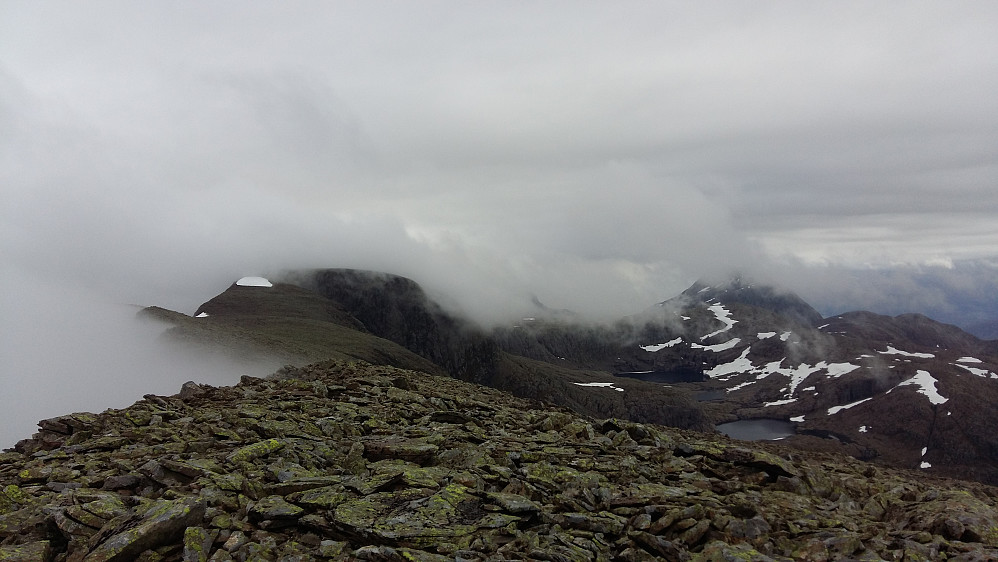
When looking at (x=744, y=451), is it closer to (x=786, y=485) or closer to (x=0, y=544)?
(x=786, y=485)

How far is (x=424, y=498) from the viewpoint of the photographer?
62.8 feet

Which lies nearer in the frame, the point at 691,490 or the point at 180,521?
the point at 180,521

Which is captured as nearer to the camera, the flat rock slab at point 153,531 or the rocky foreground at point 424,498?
the flat rock slab at point 153,531

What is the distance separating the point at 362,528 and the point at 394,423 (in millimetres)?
14663

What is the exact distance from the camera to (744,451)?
25.7 m

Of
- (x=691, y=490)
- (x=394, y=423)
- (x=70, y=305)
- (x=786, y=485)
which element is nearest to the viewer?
(x=691, y=490)

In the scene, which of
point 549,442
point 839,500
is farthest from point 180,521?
point 839,500

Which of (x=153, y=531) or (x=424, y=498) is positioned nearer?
(x=153, y=531)

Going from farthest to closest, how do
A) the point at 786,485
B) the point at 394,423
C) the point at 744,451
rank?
the point at 394,423 < the point at 744,451 < the point at 786,485

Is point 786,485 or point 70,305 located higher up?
point 70,305

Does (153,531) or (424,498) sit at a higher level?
(153,531)

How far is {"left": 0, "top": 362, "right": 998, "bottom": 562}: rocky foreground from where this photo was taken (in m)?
16.2

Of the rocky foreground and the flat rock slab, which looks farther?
the rocky foreground

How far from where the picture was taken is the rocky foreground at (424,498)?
1625 cm
